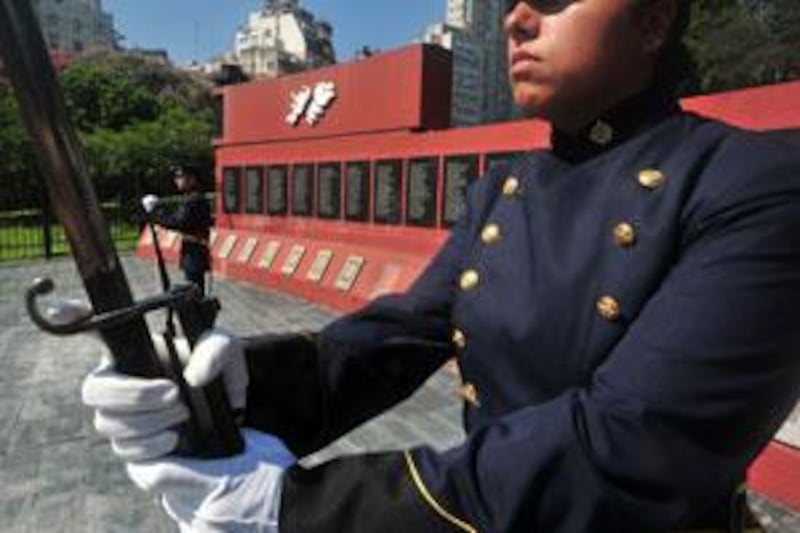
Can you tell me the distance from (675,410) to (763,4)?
29.3 meters

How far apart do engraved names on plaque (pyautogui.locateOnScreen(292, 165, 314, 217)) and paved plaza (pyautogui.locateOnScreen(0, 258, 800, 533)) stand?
2.93 meters

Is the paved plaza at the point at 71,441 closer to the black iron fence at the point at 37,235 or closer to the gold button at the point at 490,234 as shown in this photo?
the gold button at the point at 490,234

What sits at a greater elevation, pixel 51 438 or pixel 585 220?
pixel 585 220

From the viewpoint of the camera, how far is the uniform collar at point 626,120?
140 cm

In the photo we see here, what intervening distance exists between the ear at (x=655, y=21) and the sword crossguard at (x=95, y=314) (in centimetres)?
75

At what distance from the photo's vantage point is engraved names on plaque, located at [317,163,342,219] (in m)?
11.6

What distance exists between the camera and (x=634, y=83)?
4.56 feet

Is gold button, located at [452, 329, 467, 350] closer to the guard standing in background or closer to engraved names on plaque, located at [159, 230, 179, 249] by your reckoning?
the guard standing in background

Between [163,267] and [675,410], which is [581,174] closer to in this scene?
[675,410]

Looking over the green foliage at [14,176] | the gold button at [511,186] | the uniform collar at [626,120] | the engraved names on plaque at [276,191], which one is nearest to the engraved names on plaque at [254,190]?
the engraved names on plaque at [276,191]

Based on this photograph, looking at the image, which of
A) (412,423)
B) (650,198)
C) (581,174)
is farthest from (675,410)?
(412,423)

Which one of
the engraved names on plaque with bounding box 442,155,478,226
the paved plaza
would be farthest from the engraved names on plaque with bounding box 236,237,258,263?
the engraved names on plaque with bounding box 442,155,478,226

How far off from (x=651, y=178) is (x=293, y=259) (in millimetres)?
10799

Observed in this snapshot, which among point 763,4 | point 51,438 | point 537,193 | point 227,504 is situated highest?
point 763,4
